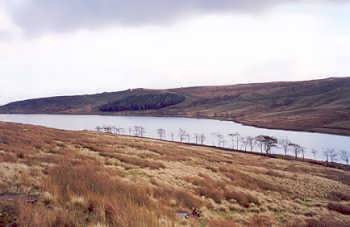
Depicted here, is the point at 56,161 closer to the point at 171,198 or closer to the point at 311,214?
the point at 171,198

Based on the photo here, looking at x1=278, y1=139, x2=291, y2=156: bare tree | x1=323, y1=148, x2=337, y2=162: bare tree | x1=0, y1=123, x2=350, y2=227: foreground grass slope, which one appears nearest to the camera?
x1=0, y1=123, x2=350, y2=227: foreground grass slope

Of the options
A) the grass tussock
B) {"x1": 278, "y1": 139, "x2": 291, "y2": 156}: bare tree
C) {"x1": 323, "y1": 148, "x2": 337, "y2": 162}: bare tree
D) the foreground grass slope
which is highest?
the foreground grass slope

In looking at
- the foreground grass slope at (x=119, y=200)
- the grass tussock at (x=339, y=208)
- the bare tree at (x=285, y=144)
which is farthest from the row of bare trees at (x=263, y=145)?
the foreground grass slope at (x=119, y=200)

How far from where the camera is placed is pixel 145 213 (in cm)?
619

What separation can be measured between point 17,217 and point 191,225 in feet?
11.7

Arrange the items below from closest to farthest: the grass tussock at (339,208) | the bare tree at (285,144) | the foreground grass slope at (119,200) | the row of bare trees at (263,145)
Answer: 1. the foreground grass slope at (119,200)
2. the grass tussock at (339,208)
3. the row of bare trees at (263,145)
4. the bare tree at (285,144)

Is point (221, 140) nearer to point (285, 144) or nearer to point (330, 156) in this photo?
point (285, 144)

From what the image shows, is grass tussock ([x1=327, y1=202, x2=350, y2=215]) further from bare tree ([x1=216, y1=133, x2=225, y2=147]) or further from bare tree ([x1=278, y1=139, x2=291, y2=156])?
bare tree ([x1=216, y1=133, x2=225, y2=147])

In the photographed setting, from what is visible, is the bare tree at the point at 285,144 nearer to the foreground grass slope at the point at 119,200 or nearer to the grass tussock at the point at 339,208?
the foreground grass slope at the point at 119,200

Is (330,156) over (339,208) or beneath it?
beneath

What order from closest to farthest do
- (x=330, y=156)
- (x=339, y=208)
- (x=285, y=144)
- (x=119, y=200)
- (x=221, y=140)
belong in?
(x=119, y=200) → (x=339, y=208) → (x=330, y=156) → (x=285, y=144) → (x=221, y=140)

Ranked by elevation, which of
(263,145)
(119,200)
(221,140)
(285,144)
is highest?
(119,200)

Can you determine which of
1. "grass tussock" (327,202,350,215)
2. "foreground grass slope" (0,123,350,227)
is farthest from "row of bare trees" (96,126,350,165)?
"foreground grass slope" (0,123,350,227)

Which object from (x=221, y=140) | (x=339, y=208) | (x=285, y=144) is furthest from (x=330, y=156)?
(x=339, y=208)
